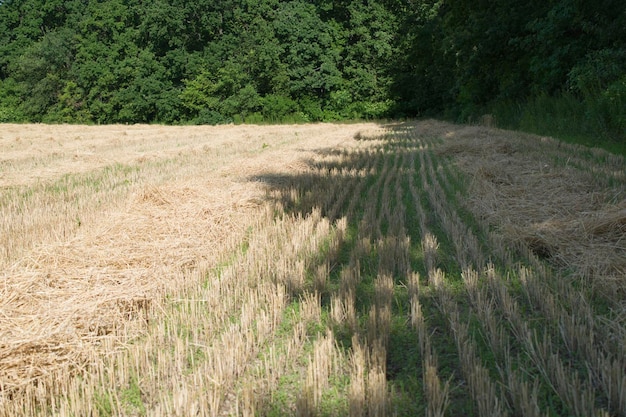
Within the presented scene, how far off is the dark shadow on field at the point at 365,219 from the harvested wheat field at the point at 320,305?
2cm

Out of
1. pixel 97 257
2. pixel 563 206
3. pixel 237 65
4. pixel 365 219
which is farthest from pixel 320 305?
pixel 237 65

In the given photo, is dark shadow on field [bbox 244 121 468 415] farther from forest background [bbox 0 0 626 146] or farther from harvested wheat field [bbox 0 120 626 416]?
forest background [bbox 0 0 626 146]

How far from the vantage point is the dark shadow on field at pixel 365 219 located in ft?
7.30

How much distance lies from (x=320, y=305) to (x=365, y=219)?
210cm

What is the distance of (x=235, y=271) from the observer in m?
3.33

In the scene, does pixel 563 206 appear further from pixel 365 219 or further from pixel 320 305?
pixel 320 305

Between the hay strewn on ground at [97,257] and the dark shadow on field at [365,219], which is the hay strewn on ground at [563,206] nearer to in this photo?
the dark shadow on field at [365,219]

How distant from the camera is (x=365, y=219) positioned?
4758 mm

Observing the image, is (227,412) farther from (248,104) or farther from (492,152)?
(248,104)

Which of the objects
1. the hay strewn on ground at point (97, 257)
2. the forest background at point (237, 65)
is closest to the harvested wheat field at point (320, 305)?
the hay strewn on ground at point (97, 257)

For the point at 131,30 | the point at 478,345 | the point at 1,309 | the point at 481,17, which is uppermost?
the point at 131,30

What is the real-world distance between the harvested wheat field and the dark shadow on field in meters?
0.02

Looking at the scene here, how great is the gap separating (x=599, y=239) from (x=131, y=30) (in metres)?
47.2

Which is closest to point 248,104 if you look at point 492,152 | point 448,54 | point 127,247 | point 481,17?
point 448,54
